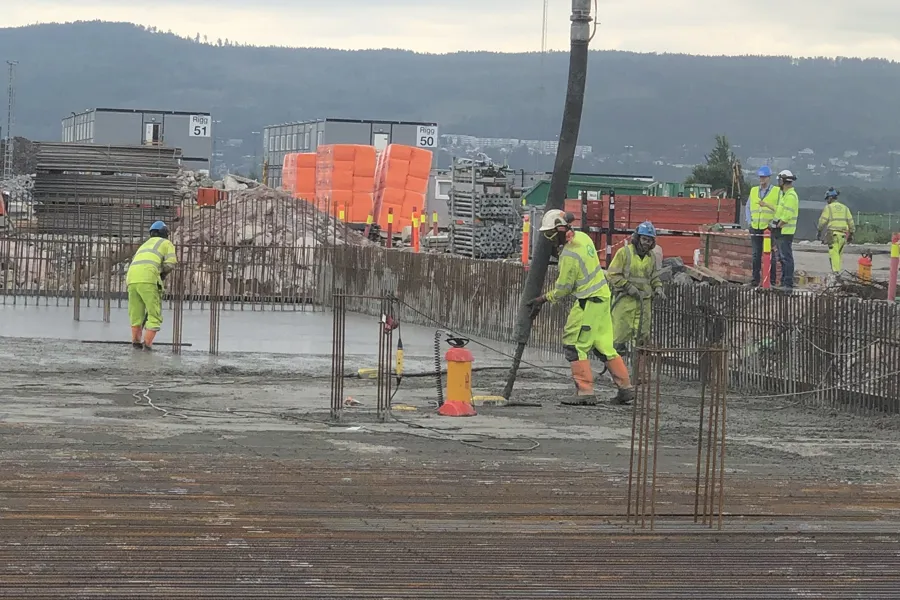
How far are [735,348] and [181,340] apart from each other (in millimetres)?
7967

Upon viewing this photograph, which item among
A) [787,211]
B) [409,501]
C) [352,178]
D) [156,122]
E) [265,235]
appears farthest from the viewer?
[156,122]

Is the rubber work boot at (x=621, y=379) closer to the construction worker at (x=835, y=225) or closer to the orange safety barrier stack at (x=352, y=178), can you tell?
the construction worker at (x=835, y=225)

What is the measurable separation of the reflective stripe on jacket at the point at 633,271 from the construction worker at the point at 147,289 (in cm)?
655

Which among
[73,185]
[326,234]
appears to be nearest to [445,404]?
[326,234]


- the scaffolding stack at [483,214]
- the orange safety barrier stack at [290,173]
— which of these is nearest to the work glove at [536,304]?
the scaffolding stack at [483,214]

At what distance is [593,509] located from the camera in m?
8.52

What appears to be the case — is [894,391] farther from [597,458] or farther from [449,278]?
[449,278]

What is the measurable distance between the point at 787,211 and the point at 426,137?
47.8 m

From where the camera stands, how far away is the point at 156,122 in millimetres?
64562

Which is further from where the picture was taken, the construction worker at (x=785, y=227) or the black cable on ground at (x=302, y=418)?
the construction worker at (x=785, y=227)

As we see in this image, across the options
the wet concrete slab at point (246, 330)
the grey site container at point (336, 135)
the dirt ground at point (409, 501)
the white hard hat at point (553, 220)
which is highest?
the grey site container at point (336, 135)

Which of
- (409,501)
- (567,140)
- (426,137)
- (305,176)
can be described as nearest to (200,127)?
(426,137)

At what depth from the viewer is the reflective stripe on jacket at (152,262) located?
17828 millimetres

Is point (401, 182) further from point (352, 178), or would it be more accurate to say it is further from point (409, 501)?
point (409, 501)
